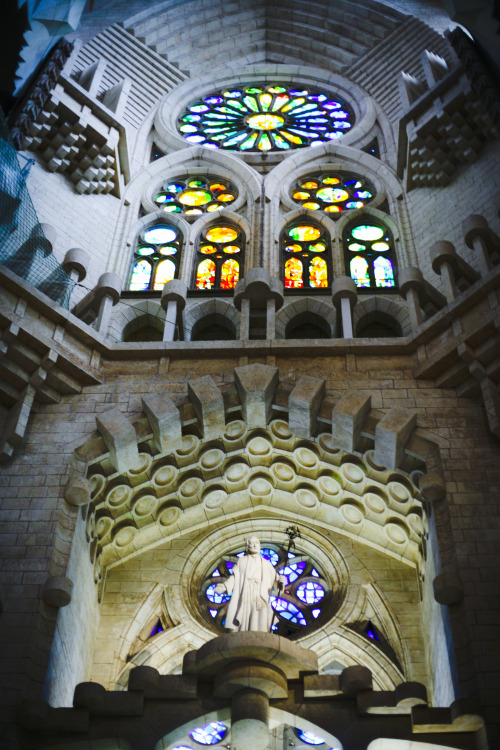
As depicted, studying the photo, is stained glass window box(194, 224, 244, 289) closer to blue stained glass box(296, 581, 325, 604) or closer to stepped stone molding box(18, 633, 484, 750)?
blue stained glass box(296, 581, 325, 604)

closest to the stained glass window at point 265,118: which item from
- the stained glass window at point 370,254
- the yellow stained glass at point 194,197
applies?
the yellow stained glass at point 194,197

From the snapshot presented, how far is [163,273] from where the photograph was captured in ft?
51.1

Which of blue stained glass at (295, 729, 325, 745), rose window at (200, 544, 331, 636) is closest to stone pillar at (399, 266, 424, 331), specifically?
rose window at (200, 544, 331, 636)

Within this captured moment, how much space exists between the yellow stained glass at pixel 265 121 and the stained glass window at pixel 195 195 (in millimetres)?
2872

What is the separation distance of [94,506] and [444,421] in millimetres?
4553

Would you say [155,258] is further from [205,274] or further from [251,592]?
[251,592]

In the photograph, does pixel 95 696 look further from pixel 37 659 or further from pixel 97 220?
pixel 97 220

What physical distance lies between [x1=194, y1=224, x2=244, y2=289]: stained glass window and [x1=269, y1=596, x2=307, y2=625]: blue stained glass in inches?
208

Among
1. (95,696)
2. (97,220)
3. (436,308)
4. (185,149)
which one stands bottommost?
(95,696)

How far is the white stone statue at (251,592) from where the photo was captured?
33.0 feet

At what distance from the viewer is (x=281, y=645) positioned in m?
9.21

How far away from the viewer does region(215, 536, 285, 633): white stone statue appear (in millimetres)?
10055

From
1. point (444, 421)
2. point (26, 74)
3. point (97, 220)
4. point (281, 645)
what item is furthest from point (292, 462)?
point (26, 74)

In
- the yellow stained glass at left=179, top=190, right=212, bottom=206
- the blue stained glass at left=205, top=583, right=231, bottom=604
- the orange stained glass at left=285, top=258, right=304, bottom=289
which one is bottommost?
the blue stained glass at left=205, top=583, right=231, bottom=604
